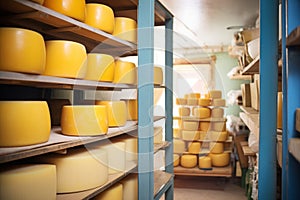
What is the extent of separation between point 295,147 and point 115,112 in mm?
976

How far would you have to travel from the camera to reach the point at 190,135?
364 centimetres

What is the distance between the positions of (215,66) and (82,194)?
15.9 feet

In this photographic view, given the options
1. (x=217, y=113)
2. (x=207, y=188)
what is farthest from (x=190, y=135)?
(x=207, y=188)

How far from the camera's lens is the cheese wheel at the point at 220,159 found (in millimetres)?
3607

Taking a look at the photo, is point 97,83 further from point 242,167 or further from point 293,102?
point 242,167

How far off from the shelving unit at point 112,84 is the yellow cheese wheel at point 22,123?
0.04m

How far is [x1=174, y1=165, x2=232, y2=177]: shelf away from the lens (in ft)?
11.4

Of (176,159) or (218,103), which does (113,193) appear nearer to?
(176,159)

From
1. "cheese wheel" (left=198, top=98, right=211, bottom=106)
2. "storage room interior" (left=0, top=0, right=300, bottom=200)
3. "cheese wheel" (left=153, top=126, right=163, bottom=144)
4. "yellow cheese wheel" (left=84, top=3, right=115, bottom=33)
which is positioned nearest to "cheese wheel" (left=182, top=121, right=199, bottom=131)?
"cheese wheel" (left=198, top=98, right=211, bottom=106)

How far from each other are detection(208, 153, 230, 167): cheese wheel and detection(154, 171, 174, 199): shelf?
4.55ft

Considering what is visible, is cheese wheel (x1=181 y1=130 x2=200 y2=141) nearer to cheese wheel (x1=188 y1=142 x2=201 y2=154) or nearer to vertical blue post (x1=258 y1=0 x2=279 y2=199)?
cheese wheel (x1=188 y1=142 x2=201 y2=154)

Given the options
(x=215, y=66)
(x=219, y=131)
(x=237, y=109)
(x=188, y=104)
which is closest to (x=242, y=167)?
(x=219, y=131)

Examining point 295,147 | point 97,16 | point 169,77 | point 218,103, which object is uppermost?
point 97,16

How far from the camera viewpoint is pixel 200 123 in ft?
12.2
